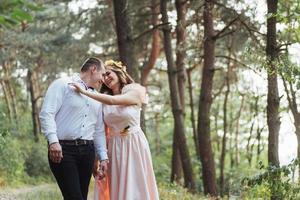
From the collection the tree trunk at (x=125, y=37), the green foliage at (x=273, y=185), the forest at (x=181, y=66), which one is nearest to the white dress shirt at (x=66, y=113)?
the forest at (x=181, y=66)

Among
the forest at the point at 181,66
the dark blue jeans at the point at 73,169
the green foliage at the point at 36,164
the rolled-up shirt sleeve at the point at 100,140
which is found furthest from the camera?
the green foliage at the point at 36,164

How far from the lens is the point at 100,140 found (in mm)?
5375

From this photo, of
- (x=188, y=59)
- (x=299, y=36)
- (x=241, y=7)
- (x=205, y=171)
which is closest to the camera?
(x=299, y=36)

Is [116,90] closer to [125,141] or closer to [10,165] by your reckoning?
[125,141]

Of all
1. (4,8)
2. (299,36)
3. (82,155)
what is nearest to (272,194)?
(299,36)

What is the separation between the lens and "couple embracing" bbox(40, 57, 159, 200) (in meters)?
4.86

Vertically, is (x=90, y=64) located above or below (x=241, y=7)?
below

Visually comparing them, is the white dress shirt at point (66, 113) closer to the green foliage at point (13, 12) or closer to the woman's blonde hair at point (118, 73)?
the woman's blonde hair at point (118, 73)

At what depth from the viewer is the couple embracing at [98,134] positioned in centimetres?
486

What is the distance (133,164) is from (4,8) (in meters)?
3.93

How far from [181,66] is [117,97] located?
464 inches

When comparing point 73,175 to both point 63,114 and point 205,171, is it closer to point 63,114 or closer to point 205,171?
point 63,114

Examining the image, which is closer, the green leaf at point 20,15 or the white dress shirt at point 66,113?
the green leaf at point 20,15

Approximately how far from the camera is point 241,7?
12.4 meters
